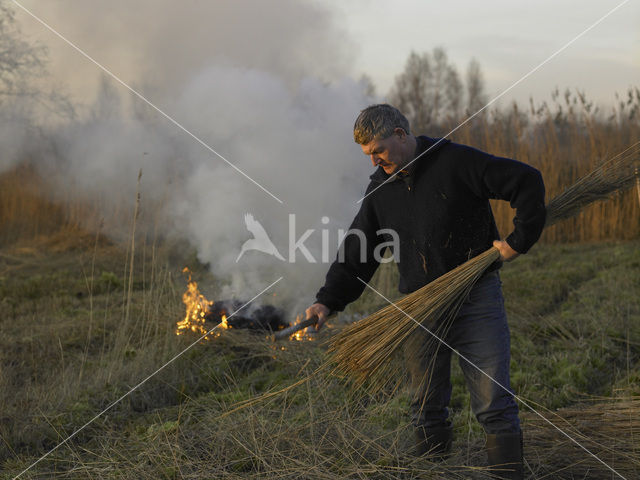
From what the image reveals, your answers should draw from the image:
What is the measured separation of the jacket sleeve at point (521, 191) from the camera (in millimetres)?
2564

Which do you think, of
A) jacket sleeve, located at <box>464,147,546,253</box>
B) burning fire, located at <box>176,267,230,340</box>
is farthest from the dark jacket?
burning fire, located at <box>176,267,230,340</box>

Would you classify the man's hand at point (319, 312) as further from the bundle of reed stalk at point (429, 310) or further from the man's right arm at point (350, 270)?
the bundle of reed stalk at point (429, 310)

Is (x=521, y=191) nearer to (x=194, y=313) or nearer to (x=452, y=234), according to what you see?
(x=452, y=234)

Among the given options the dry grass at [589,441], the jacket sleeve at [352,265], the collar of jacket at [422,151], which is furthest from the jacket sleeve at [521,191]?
the dry grass at [589,441]

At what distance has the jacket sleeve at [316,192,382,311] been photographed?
10.4 ft

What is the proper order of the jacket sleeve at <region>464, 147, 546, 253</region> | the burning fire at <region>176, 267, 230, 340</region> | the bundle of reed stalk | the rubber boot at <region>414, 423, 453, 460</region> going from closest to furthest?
1. the jacket sleeve at <region>464, 147, 546, 253</region>
2. the bundle of reed stalk
3. the rubber boot at <region>414, 423, 453, 460</region>
4. the burning fire at <region>176, 267, 230, 340</region>

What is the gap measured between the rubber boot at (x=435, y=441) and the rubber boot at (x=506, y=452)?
347 mm

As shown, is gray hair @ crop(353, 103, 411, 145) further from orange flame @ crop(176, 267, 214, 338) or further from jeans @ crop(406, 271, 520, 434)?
orange flame @ crop(176, 267, 214, 338)

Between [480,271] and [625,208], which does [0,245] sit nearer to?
[480,271]

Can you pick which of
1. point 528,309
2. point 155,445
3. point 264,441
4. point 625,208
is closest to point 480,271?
point 264,441

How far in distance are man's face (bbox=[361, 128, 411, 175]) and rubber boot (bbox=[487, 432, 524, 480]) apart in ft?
4.31

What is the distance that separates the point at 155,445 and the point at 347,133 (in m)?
5.07

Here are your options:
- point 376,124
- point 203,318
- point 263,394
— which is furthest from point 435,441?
point 203,318

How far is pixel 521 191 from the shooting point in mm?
2578
